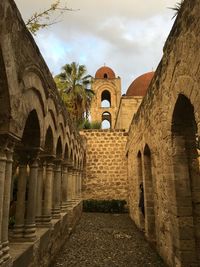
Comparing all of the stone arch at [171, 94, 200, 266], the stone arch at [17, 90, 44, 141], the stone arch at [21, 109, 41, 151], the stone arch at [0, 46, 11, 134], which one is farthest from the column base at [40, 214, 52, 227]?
the stone arch at [0, 46, 11, 134]

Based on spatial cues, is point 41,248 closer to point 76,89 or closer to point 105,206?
point 105,206

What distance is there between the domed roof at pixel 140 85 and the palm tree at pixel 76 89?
363 cm

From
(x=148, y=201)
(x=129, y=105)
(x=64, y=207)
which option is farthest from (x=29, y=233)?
(x=129, y=105)

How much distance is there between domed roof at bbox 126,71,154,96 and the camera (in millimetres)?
20312

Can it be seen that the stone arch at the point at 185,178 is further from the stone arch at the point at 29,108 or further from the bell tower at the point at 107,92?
the bell tower at the point at 107,92

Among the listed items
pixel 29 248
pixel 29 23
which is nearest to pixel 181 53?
pixel 29 248

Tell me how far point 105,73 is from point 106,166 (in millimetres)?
17900

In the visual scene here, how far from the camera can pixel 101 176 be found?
1596cm

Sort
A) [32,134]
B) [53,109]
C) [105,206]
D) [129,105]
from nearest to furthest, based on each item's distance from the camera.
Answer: [32,134], [53,109], [105,206], [129,105]

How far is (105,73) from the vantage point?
31344 mm

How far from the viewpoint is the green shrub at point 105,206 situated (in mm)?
14448

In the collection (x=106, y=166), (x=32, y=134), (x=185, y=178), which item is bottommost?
(x=185, y=178)

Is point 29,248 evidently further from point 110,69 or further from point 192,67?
point 110,69

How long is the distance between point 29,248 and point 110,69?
98.7ft
